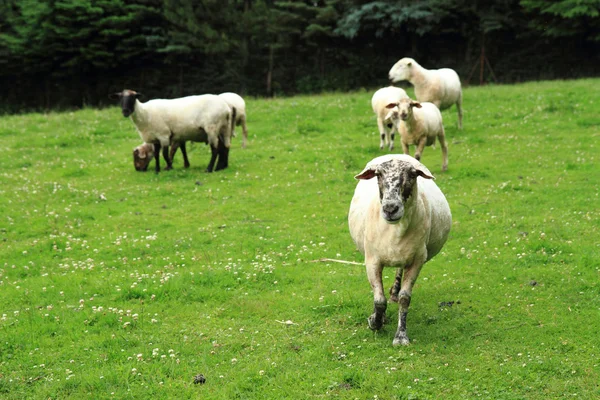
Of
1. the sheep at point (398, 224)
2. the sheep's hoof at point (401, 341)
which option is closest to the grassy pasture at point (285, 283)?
A: the sheep's hoof at point (401, 341)

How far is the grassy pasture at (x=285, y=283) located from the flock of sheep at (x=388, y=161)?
0.61 meters

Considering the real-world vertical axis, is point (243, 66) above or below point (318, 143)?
above

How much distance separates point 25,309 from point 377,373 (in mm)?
4812

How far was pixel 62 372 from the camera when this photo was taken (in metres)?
6.60

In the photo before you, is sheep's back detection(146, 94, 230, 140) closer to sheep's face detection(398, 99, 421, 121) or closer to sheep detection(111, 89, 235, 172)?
sheep detection(111, 89, 235, 172)

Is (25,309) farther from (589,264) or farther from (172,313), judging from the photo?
(589,264)

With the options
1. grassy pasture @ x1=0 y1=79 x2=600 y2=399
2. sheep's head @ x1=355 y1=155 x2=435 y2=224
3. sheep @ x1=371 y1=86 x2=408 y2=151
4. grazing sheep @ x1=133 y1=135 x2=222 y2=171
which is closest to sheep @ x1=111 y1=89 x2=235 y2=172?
grazing sheep @ x1=133 y1=135 x2=222 y2=171

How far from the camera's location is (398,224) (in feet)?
22.2

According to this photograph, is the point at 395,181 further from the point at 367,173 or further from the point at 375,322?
the point at 375,322

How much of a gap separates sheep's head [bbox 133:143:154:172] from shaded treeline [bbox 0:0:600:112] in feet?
71.8

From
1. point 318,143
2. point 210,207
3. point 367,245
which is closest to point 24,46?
point 318,143

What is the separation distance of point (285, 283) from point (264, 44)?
34.4m

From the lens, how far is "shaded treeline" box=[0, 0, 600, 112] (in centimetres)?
3644

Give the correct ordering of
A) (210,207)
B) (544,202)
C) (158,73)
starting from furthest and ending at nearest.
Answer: (158,73)
(210,207)
(544,202)
